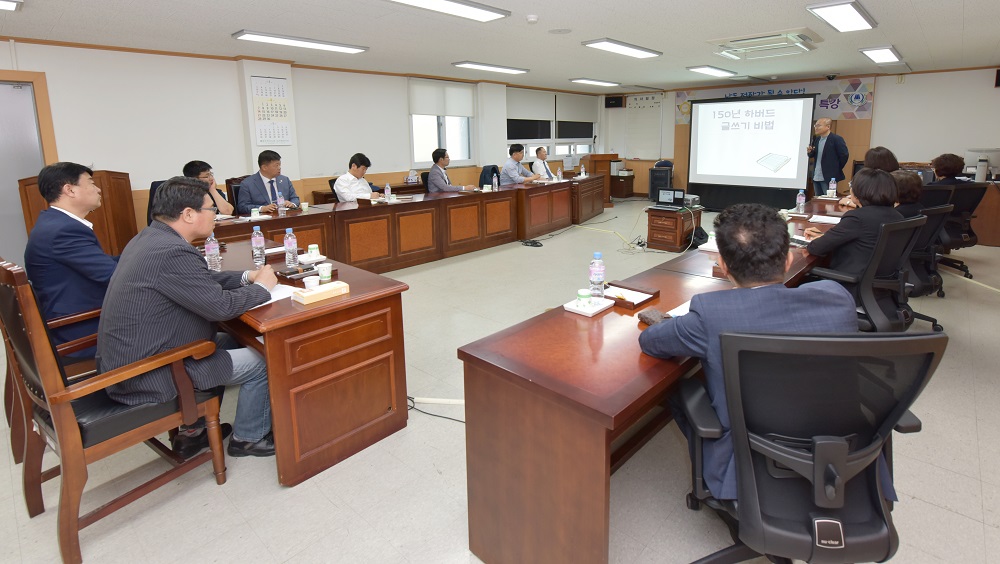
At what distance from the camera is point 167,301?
1986 mm

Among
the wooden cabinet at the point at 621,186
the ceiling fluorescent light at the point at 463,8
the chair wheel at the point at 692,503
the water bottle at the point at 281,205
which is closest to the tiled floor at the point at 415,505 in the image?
the chair wheel at the point at 692,503

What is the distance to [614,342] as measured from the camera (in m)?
1.84

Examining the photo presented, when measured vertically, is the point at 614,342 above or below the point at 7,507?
above

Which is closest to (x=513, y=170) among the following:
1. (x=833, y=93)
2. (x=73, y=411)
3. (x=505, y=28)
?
(x=505, y=28)

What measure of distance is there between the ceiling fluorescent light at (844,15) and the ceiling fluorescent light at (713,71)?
288cm

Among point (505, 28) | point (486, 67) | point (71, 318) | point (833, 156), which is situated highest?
point (486, 67)

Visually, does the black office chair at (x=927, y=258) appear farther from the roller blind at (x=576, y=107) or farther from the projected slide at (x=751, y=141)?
the roller blind at (x=576, y=107)

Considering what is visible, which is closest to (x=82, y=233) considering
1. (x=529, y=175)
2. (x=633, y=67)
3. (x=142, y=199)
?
(x=142, y=199)

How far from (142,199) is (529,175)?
5060mm

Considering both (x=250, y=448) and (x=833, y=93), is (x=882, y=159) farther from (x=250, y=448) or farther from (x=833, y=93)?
(x=833, y=93)

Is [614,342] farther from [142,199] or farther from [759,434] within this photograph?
[142,199]

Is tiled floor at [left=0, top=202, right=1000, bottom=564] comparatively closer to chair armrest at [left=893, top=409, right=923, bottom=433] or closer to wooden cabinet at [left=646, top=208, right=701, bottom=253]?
chair armrest at [left=893, top=409, right=923, bottom=433]

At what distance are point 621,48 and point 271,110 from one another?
442 cm

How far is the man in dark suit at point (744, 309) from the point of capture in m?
1.38
